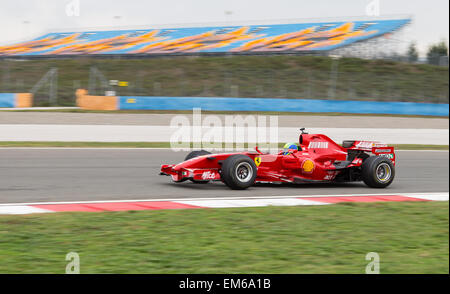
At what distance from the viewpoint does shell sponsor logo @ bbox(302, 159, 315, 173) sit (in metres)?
9.31

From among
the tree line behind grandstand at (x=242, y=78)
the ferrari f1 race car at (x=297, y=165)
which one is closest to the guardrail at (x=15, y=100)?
the tree line behind grandstand at (x=242, y=78)

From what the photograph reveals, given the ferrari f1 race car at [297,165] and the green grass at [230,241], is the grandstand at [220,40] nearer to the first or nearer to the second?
the ferrari f1 race car at [297,165]

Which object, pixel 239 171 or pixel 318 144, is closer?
pixel 239 171

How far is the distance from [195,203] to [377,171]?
3.54 m

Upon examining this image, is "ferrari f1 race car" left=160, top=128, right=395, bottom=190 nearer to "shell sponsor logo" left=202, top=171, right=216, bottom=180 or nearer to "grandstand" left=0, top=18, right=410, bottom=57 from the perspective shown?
"shell sponsor logo" left=202, top=171, right=216, bottom=180

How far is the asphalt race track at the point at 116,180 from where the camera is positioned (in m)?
8.44

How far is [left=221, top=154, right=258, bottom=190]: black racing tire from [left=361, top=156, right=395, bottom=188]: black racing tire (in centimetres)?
197

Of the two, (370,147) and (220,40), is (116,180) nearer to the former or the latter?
(370,147)

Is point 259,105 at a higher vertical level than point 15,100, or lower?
lower

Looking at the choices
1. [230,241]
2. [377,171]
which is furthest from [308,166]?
[230,241]

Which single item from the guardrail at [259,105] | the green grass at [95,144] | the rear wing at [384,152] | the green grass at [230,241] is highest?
the guardrail at [259,105]

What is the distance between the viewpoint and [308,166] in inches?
368

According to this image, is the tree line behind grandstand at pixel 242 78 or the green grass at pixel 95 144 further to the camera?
the tree line behind grandstand at pixel 242 78

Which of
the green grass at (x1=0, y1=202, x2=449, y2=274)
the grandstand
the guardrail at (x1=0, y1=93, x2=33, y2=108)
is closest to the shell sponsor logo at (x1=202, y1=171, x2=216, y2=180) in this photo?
the green grass at (x1=0, y1=202, x2=449, y2=274)
